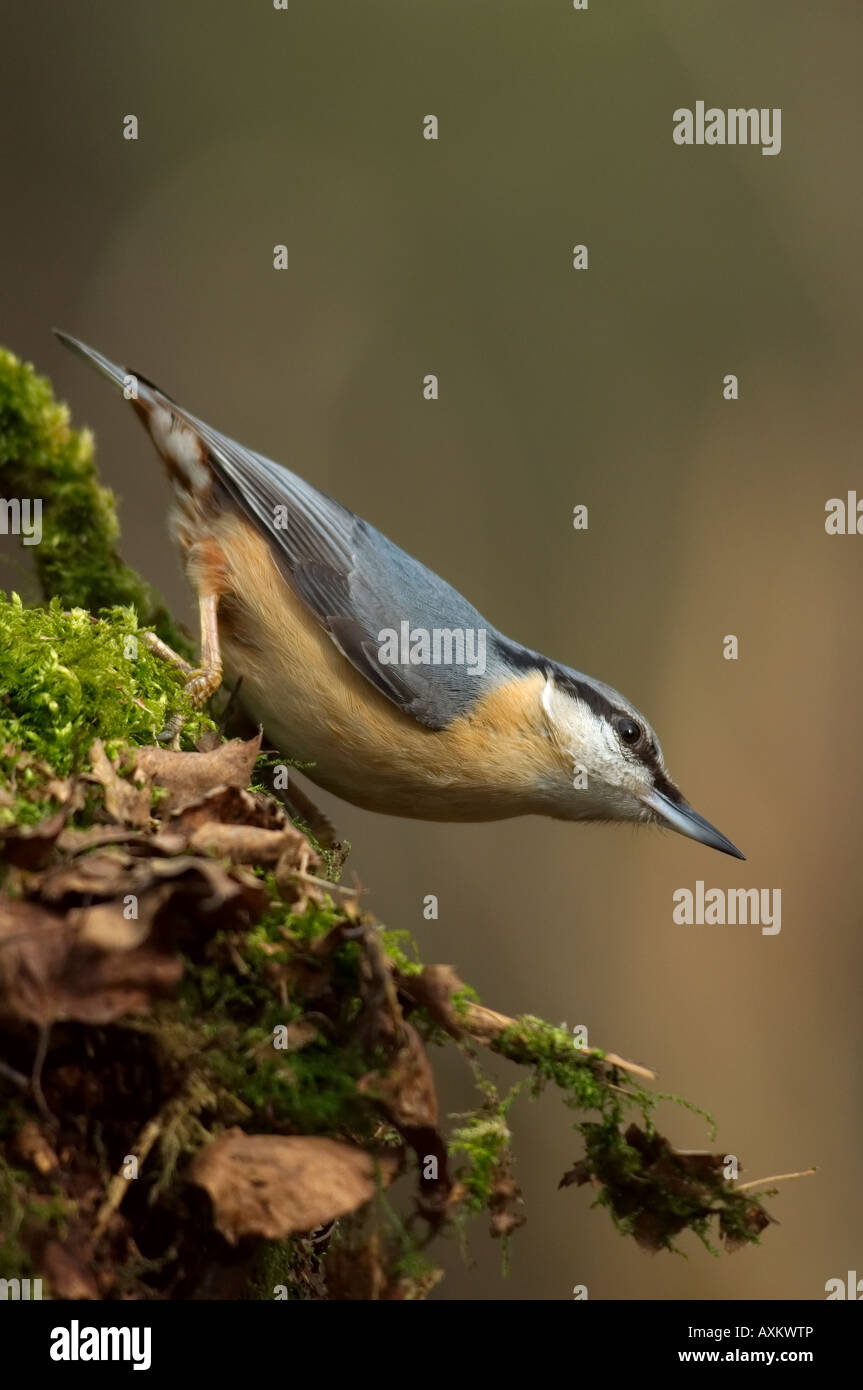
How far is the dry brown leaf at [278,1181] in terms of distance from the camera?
150 centimetres

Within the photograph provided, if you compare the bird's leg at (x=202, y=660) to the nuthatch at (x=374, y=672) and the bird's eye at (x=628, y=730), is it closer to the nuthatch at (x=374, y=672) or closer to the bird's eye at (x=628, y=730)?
the nuthatch at (x=374, y=672)

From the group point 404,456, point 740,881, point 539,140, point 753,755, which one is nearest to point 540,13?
point 539,140

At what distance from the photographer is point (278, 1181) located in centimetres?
153

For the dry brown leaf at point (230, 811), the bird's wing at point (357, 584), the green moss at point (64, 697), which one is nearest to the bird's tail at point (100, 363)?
the bird's wing at point (357, 584)

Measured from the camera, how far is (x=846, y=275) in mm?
7293

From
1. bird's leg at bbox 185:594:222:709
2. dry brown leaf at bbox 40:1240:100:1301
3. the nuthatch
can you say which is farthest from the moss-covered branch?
the nuthatch

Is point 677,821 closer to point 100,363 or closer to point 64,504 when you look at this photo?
point 64,504

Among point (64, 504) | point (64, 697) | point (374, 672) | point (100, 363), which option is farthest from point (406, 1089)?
point (100, 363)

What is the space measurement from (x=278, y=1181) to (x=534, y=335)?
687cm

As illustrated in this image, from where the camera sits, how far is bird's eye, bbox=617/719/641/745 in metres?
3.52

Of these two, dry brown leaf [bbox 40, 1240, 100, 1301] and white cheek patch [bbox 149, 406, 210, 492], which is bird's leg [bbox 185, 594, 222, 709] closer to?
white cheek patch [bbox 149, 406, 210, 492]

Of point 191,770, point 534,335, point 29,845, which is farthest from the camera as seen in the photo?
point 534,335

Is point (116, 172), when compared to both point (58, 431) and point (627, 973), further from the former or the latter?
point (627, 973)

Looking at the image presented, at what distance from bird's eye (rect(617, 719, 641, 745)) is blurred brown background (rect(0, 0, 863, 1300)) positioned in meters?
3.12
